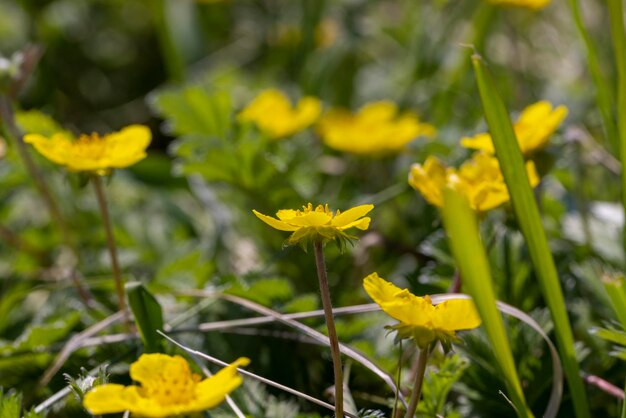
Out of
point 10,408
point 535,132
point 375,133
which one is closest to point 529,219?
point 535,132

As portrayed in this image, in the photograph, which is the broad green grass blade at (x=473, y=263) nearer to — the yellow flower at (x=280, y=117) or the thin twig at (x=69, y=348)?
the thin twig at (x=69, y=348)

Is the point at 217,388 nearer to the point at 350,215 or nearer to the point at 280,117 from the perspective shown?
the point at 350,215

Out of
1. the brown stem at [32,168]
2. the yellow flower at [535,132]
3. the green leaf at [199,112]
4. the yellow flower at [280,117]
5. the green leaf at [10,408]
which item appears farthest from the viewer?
the yellow flower at [280,117]

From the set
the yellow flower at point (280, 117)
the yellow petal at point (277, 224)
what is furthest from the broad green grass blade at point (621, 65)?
the yellow flower at point (280, 117)

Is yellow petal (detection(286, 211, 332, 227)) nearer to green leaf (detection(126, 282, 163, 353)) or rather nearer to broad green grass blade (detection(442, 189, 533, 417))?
broad green grass blade (detection(442, 189, 533, 417))

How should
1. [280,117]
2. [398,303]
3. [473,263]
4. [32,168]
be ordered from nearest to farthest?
[473,263] < [398,303] < [32,168] < [280,117]

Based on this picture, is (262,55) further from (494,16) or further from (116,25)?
(494,16)
